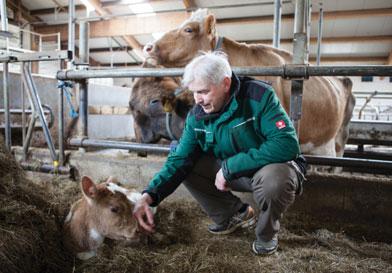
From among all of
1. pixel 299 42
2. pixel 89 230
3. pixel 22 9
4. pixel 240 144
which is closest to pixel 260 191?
pixel 240 144

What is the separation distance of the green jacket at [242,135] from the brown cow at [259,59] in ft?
7.42

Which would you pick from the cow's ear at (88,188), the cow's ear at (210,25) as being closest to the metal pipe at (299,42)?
the cow's ear at (210,25)

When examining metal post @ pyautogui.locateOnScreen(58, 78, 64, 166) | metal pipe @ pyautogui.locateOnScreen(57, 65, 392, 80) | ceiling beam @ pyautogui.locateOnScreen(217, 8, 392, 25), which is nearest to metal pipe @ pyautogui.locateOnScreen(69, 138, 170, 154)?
metal post @ pyautogui.locateOnScreen(58, 78, 64, 166)

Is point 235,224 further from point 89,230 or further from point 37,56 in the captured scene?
point 37,56

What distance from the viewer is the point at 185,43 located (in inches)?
196

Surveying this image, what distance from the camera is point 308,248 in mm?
2777

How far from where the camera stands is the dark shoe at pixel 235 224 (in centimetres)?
309

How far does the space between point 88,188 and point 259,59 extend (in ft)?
9.88

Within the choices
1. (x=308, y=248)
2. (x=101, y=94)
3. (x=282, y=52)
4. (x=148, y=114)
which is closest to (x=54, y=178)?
(x=148, y=114)

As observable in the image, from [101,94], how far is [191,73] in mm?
10420

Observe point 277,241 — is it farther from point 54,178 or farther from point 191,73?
point 54,178

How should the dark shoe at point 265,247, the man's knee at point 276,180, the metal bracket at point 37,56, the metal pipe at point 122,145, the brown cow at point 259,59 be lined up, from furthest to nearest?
1. the brown cow at point 259,59
2. the metal bracket at point 37,56
3. the metal pipe at point 122,145
4. the dark shoe at point 265,247
5. the man's knee at point 276,180

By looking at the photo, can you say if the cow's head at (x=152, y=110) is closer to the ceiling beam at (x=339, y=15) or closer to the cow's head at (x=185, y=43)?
the cow's head at (x=185, y=43)

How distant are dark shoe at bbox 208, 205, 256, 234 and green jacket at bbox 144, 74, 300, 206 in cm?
63
